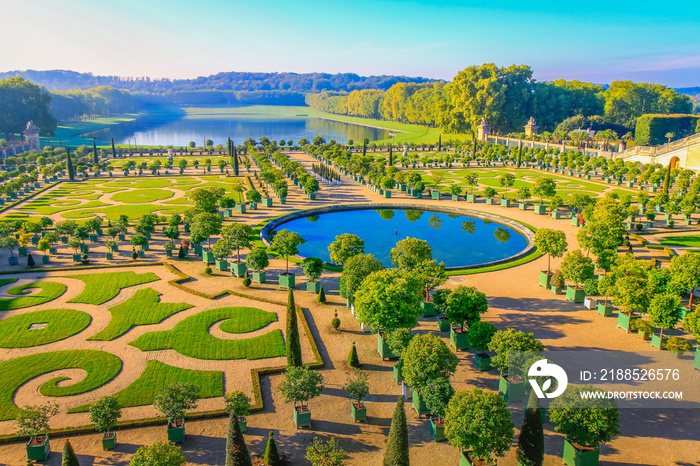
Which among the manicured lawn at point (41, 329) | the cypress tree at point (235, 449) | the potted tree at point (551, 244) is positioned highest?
the potted tree at point (551, 244)

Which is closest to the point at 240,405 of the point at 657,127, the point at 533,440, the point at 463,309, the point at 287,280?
the point at 533,440

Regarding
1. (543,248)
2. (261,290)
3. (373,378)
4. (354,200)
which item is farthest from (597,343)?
(354,200)

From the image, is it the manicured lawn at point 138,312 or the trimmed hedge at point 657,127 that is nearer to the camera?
the manicured lawn at point 138,312

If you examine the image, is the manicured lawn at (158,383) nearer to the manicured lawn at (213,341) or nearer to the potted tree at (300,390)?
the manicured lawn at (213,341)

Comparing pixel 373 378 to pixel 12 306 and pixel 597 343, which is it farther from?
pixel 12 306

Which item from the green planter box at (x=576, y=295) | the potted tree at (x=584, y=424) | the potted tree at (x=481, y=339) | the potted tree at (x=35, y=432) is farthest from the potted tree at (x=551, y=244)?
the potted tree at (x=35, y=432)

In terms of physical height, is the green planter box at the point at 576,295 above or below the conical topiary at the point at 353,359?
above
